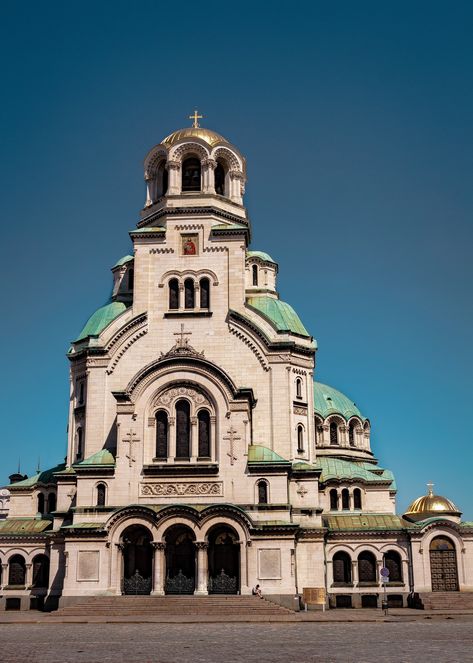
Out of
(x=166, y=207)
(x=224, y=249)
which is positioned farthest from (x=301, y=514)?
(x=166, y=207)

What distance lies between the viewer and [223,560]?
159 ft

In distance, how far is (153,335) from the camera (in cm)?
5453

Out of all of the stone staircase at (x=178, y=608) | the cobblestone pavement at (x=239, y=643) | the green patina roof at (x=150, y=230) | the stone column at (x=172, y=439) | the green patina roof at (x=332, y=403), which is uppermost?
the green patina roof at (x=150, y=230)

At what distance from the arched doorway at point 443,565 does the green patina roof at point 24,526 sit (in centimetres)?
2381

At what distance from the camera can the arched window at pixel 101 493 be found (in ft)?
161

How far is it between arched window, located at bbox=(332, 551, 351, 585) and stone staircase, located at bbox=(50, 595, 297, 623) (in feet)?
33.2

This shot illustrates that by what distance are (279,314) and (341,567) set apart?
1648 cm

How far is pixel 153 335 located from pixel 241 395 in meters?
8.05

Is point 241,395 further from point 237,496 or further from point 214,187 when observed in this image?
point 214,187

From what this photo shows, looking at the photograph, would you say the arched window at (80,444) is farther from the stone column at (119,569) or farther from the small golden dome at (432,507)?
the small golden dome at (432,507)

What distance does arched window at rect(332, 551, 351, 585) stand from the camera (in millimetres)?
53438

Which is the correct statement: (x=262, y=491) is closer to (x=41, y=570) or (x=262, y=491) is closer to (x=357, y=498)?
(x=357, y=498)

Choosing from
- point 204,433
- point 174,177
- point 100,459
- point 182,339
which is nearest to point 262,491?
point 204,433

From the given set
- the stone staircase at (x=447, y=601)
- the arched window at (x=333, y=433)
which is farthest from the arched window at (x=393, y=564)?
the arched window at (x=333, y=433)
